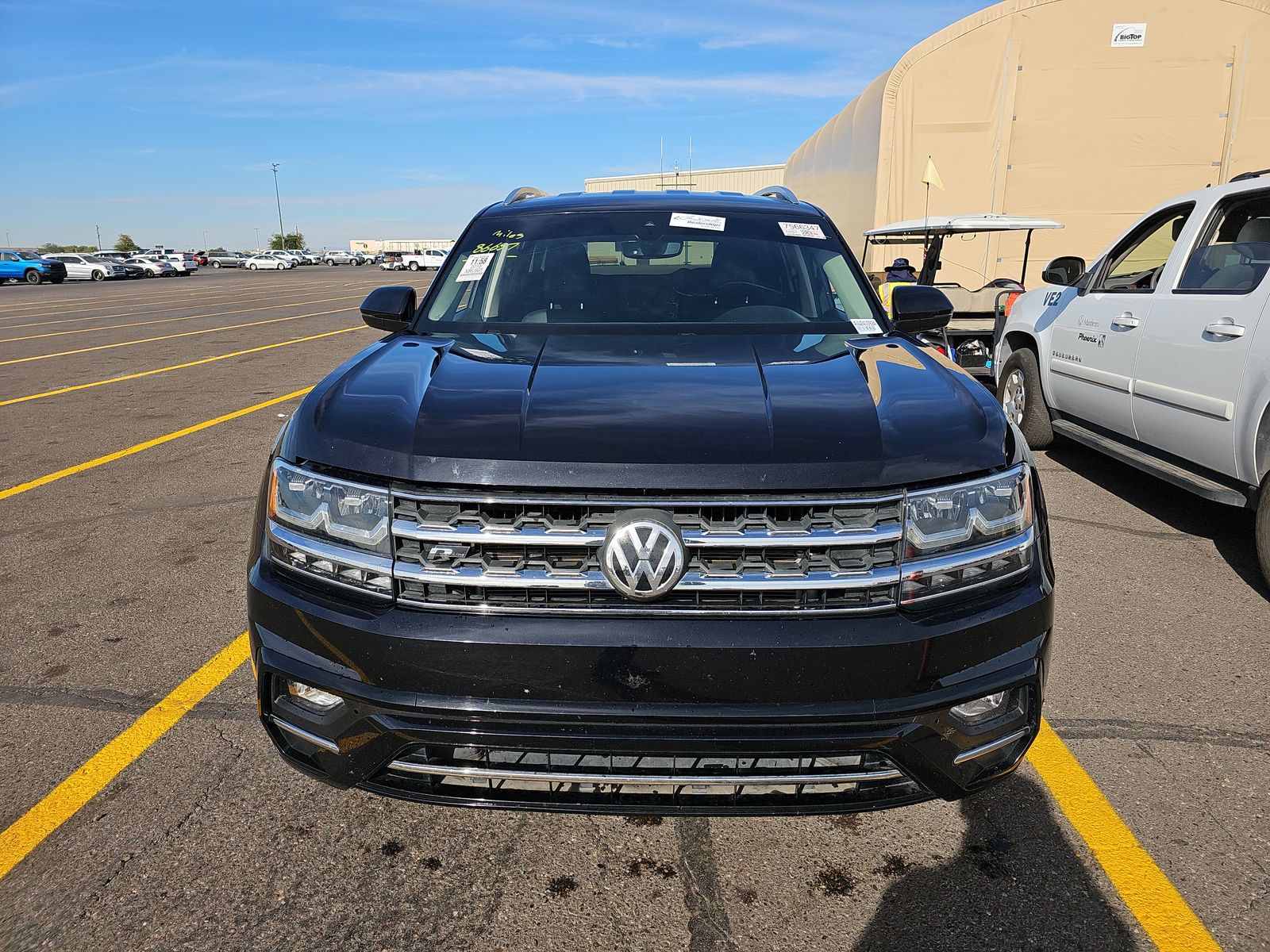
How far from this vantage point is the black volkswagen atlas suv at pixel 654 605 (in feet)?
6.45

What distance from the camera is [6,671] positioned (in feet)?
11.6

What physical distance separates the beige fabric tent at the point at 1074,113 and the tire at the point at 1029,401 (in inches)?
378

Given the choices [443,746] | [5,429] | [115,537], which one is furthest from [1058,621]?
[5,429]

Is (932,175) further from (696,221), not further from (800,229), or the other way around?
(696,221)

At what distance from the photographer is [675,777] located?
6.55 feet

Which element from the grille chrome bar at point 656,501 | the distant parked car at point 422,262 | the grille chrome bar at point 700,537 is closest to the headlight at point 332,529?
the grille chrome bar at point 700,537

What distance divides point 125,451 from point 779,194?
553 centimetres

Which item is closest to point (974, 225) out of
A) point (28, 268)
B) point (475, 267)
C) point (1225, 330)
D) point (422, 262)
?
point (1225, 330)

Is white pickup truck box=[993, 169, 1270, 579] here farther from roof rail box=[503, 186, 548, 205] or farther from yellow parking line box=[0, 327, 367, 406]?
yellow parking line box=[0, 327, 367, 406]

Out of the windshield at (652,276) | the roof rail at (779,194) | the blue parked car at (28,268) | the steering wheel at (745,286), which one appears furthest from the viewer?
the blue parked car at (28,268)

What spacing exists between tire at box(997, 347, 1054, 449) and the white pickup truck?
0.04 ft

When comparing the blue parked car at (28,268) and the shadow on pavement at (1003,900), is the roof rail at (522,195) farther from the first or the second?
the blue parked car at (28,268)

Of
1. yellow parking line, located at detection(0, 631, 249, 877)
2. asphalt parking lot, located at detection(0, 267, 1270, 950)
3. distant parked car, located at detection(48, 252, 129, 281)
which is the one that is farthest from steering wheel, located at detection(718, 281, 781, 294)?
distant parked car, located at detection(48, 252, 129, 281)

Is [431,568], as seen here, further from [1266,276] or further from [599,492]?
[1266,276]
